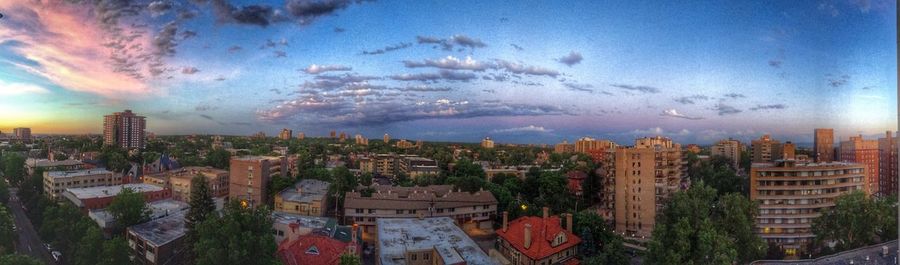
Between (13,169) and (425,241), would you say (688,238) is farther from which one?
(13,169)

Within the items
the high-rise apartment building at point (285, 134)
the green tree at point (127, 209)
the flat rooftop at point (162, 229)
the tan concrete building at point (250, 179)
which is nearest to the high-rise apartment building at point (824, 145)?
the high-rise apartment building at point (285, 134)

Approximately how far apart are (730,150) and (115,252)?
822cm

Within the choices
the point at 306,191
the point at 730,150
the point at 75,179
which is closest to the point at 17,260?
the point at 75,179

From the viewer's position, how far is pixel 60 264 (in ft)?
16.5

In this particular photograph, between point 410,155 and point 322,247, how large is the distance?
8.11 ft

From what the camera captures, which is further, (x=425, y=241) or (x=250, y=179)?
(x=250, y=179)

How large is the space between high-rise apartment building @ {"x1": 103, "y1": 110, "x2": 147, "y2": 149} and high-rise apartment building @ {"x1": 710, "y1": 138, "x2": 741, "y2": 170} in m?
8.00

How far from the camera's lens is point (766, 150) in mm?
6891

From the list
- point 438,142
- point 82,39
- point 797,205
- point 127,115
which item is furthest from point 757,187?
point 82,39

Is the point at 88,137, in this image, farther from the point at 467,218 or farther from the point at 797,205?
the point at 797,205

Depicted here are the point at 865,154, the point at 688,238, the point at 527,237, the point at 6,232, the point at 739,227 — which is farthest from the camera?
the point at 865,154

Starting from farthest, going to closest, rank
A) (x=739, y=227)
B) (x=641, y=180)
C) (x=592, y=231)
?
1. (x=641, y=180)
2. (x=592, y=231)
3. (x=739, y=227)

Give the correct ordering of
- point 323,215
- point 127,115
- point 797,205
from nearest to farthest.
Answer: point 127,115, point 323,215, point 797,205

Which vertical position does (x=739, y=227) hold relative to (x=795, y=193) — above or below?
below
